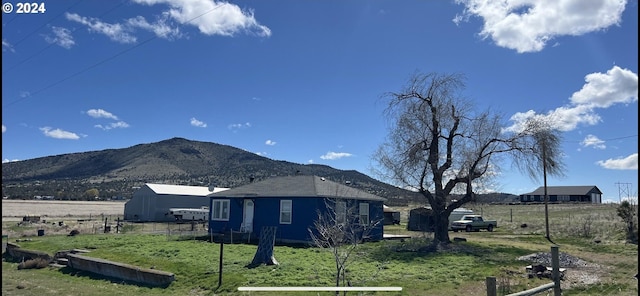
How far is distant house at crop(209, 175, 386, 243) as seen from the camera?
26.3 metres

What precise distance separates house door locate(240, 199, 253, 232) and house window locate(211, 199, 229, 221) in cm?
156

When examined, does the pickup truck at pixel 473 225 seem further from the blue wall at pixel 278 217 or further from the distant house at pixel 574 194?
the distant house at pixel 574 194

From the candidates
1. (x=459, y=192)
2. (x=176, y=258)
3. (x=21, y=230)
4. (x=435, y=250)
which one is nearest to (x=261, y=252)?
(x=176, y=258)

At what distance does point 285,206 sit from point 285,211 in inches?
11.5

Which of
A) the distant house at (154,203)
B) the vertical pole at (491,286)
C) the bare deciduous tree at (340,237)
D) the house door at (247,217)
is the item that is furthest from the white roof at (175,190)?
the vertical pole at (491,286)

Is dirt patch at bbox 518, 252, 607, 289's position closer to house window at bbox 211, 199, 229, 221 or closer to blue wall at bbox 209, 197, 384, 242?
blue wall at bbox 209, 197, 384, 242

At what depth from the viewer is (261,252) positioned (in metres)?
17.4

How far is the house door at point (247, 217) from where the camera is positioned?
2875 cm

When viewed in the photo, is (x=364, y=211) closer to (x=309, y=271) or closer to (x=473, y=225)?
(x=309, y=271)

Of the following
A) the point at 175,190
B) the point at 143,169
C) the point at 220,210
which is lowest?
the point at 220,210

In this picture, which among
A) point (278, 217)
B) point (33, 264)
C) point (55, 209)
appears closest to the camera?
point (33, 264)

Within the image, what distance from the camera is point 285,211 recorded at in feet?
89.8

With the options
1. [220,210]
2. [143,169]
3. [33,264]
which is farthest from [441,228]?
[143,169]

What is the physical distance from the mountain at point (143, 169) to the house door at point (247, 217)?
205ft
